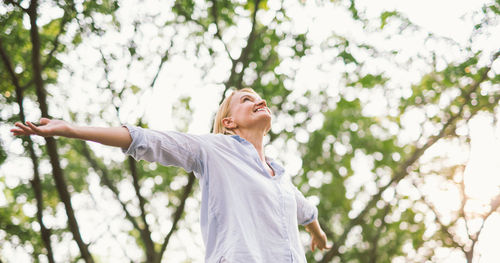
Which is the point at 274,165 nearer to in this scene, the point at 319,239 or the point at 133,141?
the point at 319,239

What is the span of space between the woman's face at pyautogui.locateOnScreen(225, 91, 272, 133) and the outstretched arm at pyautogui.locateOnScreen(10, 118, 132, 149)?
0.89 meters

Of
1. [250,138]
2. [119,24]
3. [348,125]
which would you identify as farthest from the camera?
[348,125]

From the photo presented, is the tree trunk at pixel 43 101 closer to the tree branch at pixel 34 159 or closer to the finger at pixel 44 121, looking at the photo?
the tree branch at pixel 34 159

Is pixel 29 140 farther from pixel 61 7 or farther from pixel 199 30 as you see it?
pixel 199 30

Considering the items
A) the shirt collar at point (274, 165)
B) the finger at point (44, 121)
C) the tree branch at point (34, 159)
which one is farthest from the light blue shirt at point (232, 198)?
the tree branch at point (34, 159)

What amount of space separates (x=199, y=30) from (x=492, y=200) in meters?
5.95

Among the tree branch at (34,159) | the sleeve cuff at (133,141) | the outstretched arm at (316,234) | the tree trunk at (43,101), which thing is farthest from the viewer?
the tree branch at (34,159)

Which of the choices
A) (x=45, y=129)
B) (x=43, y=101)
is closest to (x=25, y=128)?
(x=45, y=129)

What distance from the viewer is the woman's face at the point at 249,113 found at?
316cm

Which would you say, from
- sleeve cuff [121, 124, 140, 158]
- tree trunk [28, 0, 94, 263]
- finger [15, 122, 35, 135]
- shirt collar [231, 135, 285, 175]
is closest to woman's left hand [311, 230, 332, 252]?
shirt collar [231, 135, 285, 175]

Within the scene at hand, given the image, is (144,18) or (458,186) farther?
(458,186)

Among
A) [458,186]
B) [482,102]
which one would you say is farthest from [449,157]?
[482,102]

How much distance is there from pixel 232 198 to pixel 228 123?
0.70m

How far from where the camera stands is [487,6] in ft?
24.0
